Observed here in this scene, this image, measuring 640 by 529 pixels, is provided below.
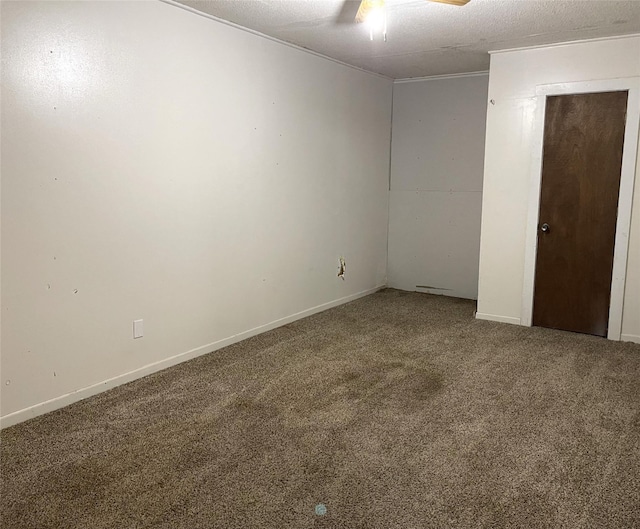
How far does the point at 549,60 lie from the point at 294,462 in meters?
3.91

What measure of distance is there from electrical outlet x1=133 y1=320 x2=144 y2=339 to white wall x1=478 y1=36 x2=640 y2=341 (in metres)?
3.14

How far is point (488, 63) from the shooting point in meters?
5.15

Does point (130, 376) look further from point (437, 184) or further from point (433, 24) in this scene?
point (437, 184)

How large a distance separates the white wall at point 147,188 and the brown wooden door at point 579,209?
1997 millimetres

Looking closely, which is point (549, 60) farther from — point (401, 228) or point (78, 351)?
point (78, 351)

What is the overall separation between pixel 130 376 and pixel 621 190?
4.02 metres

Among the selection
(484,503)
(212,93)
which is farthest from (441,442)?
(212,93)

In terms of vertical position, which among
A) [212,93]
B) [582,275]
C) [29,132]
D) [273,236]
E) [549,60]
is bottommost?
[582,275]

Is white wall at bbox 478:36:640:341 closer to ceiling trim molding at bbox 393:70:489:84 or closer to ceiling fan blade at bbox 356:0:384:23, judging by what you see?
ceiling trim molding at bbox 393:70:489:84

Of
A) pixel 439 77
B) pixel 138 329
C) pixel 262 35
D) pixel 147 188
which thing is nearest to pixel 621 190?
pixel 439 77

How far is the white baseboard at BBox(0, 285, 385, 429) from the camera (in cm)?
289

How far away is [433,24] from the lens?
12.6 feet

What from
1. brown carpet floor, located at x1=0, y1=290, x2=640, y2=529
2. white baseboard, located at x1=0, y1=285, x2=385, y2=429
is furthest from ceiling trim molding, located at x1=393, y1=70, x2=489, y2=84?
brown carpet floor, located at x1=0, y1=290, x2=640, y2=529

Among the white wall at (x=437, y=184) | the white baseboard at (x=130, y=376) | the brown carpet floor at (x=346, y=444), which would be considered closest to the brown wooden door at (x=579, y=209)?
the brown carpet floor at (x=346, y=444)
